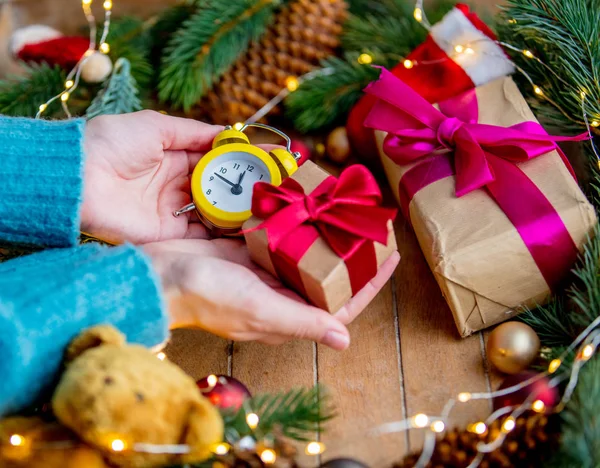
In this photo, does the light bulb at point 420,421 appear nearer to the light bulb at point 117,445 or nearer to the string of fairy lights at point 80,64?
the light bulb at point 117,445

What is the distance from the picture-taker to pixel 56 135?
3.77 ft

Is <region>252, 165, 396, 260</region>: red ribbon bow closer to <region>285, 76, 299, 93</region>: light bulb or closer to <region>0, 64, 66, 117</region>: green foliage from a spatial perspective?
<region>285, 76, 299, 93</region>: light bulb

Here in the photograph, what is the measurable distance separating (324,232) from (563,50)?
583mm

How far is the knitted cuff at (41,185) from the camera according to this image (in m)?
1.12

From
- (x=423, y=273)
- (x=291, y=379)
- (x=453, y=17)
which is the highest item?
(x=453, y=17)

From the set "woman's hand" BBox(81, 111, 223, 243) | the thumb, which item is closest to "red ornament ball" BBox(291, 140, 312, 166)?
"woman's hand" BBox(81, 111, 223, 243)

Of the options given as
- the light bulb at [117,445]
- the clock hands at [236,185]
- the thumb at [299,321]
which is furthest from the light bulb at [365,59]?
the light bulb at [117,445]

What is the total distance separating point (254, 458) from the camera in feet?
2.91

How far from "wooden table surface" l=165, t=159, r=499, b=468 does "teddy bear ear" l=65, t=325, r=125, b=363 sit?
0.29 m

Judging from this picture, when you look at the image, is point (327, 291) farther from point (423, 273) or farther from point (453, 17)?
point (453, 17)

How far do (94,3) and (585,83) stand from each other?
4.09ft

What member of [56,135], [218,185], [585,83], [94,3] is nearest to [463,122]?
[585,83]

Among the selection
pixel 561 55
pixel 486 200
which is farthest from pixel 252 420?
pixel 561 55

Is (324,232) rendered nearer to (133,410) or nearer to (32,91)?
(133,410)
